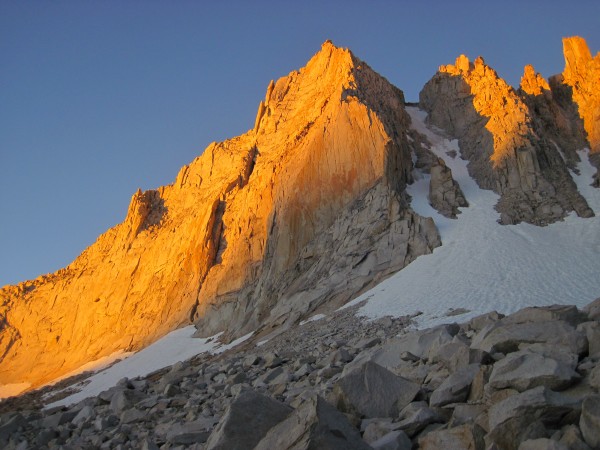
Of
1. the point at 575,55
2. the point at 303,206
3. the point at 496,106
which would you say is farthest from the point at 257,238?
the point at 575,55

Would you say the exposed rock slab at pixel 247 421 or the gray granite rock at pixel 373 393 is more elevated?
the exposed rock slab at pixel 247 421

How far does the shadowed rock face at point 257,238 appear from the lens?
1277 inches

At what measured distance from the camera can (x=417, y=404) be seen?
263 inches

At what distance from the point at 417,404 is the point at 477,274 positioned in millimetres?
19277

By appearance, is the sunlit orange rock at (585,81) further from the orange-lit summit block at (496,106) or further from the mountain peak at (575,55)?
the orange-lit summit block at (496,106)

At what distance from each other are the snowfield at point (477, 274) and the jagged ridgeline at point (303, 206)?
1.36 metres

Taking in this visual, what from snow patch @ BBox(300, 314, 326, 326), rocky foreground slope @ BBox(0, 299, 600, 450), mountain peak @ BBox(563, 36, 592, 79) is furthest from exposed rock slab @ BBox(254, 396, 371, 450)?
mountain peak @ BBox(563, 36, 592, 79)

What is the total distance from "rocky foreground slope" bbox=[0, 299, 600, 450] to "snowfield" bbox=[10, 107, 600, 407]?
8.35 metres

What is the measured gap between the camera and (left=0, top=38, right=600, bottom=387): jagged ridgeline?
3334cm

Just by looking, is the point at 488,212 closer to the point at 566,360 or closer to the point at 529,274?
the point at 529,274

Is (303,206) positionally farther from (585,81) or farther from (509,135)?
(585,81)

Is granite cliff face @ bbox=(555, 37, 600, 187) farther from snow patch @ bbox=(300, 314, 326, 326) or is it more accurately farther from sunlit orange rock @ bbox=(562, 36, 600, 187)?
snow patch @ bbox=(300, 314, 326, 326)

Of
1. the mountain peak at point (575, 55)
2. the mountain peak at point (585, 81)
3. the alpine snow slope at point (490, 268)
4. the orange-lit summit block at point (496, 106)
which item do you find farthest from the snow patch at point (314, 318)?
the mountain peak at point (575, 55)

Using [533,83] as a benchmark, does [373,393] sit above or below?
below
